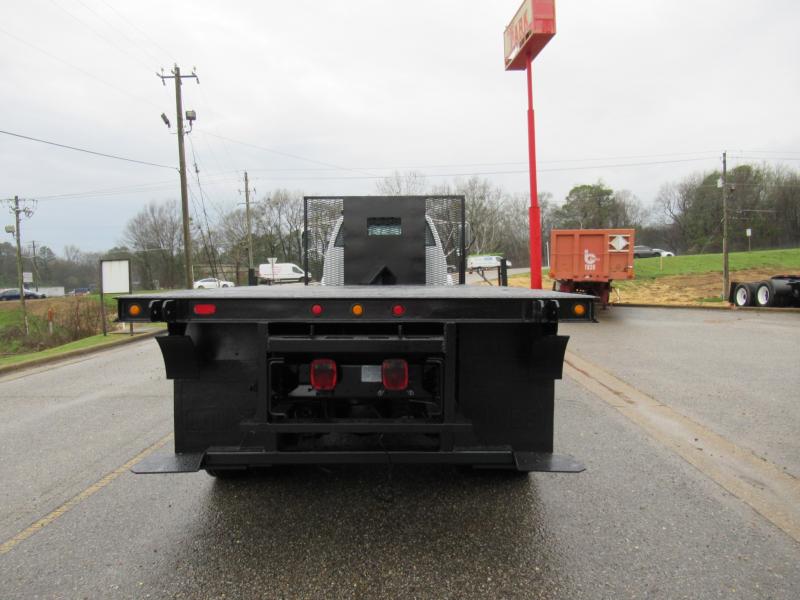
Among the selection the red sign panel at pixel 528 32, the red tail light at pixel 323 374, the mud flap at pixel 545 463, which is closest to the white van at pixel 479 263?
the mud flap at pixel 545 463

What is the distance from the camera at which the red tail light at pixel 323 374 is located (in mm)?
2828

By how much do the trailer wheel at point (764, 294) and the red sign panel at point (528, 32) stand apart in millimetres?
10549

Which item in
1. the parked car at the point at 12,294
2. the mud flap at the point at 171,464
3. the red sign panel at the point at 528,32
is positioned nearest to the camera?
the mud flap at the point at 171,464

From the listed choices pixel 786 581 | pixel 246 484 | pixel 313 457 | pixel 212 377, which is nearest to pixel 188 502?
pixel 246 484

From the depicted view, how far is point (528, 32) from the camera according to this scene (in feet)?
42.9

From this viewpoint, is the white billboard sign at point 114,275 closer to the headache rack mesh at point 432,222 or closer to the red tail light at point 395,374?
the headache rack mesh at point 432,222

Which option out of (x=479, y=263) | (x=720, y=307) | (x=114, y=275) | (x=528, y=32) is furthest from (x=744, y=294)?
(x=114, y=275)

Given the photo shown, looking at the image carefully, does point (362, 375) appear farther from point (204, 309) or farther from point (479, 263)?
point (479, 263)

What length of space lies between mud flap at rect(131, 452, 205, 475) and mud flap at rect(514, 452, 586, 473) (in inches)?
74.5

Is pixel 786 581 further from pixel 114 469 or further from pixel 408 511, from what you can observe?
pixel 114 469

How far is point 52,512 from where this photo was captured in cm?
338

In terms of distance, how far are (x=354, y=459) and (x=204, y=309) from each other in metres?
1.19

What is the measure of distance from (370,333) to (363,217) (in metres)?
3.40

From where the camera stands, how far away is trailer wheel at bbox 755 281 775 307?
53.7ft
